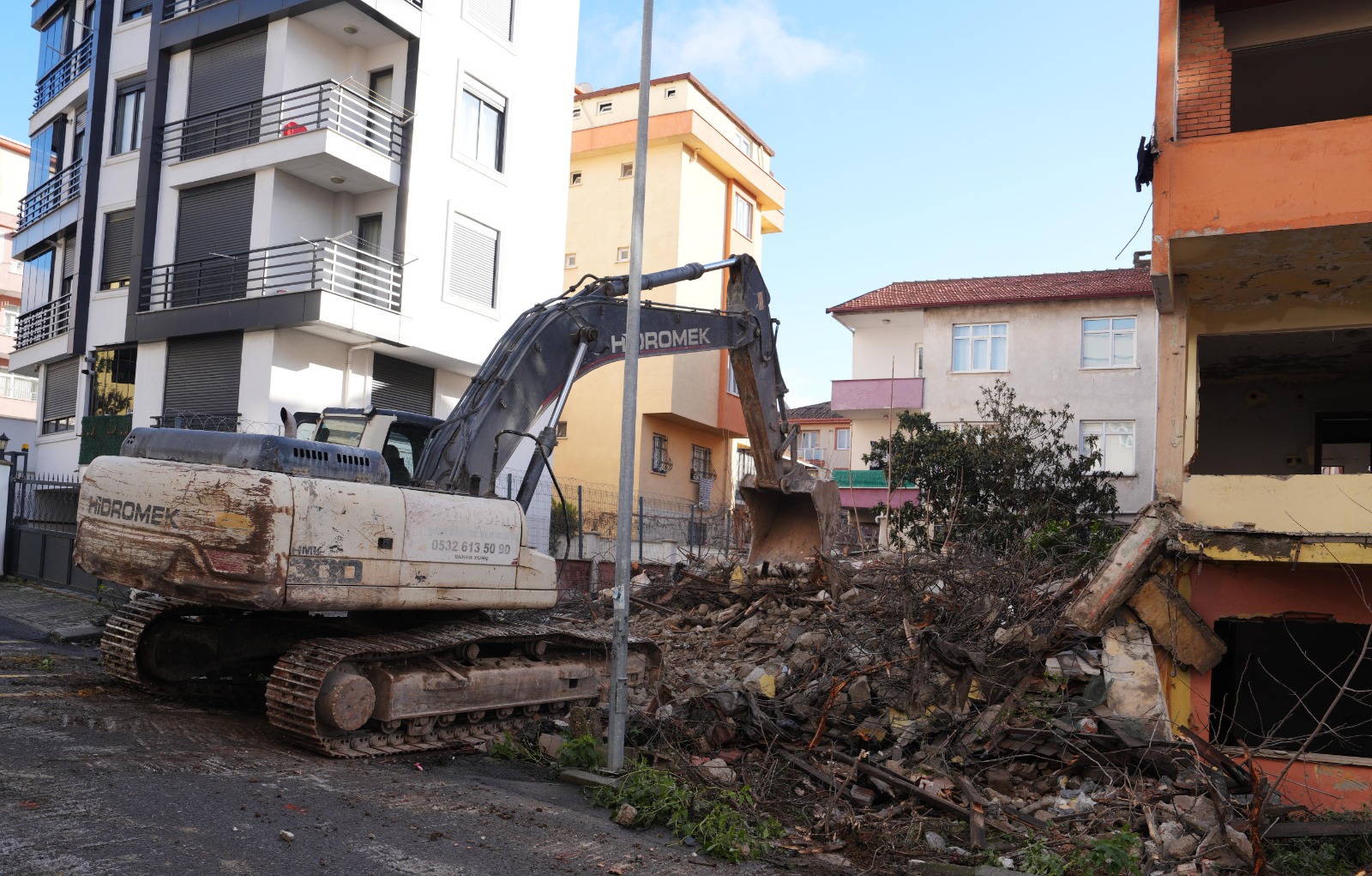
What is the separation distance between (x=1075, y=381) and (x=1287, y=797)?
23316mm

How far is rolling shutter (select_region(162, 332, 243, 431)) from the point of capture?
63.9 feet

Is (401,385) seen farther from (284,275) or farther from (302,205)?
(302,205)

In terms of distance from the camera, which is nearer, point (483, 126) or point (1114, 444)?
point (483, 126)

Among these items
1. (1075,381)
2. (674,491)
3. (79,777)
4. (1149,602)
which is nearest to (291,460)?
(79,777)

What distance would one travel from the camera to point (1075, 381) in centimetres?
3108

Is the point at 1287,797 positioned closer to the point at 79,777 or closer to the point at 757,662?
the point at 757,662

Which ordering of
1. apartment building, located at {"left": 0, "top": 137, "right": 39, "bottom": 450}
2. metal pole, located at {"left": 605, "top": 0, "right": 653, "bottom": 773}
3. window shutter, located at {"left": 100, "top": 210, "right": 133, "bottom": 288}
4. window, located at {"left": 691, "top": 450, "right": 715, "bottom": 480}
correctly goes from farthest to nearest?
apartment building, located at {"left": 0, "top": 137, "right": 39, "bottom": 450}, window, located at {"left": 691, "top": 450, "right": 715, "bottom": 480}, window shutter, located at {"left": 100, "top": 210, "right": 133, "bottom": 288}, metal pole, located at {"left": 605, "top": 0, "right": 653, "bottom": 773}

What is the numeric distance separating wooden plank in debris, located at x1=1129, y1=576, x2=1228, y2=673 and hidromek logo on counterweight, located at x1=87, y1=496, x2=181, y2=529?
8.09 m

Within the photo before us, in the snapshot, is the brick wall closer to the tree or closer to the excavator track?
the excavator track

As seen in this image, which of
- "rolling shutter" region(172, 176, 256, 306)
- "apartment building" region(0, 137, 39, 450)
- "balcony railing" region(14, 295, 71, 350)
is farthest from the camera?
"apartment building" region(0, 137, 39, 450)

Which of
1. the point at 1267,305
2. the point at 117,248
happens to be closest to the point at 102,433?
the point at 117,248

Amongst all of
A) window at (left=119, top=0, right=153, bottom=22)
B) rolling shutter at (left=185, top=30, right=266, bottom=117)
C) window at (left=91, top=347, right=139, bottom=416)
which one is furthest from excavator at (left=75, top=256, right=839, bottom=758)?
window at (left=119, top=0, right=153, bottom=22)

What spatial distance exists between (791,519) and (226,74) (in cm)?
1486

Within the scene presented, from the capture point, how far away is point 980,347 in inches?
1280
